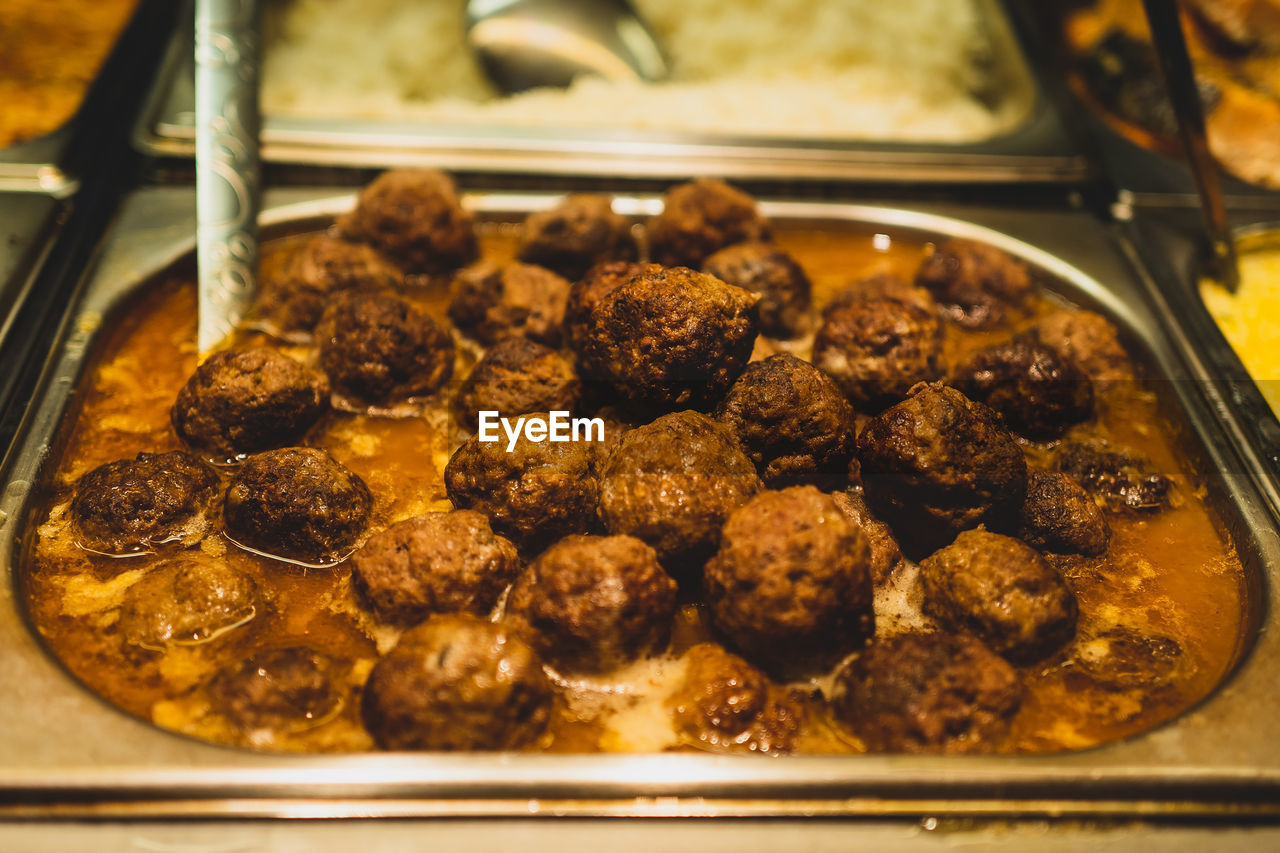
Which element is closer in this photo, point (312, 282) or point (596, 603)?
point (596, 603)

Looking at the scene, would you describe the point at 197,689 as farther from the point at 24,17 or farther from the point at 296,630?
the point at 24,17

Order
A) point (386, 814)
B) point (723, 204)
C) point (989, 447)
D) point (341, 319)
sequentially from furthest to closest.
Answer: point (723, 204) → point (341, 319) → point (989, 447) → point (386, 814)

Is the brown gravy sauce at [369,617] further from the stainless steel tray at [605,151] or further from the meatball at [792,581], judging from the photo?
the stainless steel tray at [605,151]

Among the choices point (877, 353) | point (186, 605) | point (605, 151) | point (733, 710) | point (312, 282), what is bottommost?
point (733, 710)

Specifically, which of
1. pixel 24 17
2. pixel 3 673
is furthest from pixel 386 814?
pixel 24 17

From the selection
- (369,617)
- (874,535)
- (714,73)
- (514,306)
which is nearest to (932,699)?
(874,535)

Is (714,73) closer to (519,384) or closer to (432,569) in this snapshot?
(519,384)

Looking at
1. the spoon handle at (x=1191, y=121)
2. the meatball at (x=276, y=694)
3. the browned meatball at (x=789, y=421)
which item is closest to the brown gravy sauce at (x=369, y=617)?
the meatball at (x=276, y=694)
